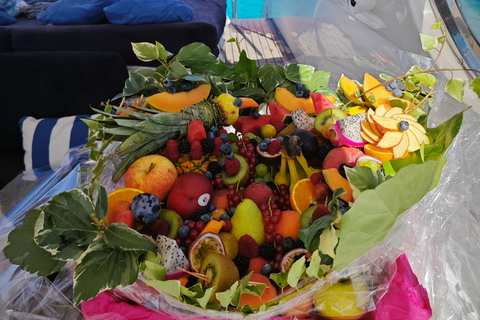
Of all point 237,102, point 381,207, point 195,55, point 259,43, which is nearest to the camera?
point 381,207

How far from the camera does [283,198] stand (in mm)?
692

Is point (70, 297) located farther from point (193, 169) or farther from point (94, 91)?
point (94, 91)

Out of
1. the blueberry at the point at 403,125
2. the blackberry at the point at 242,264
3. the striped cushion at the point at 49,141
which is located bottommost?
the striped cushion at the point at 49,141

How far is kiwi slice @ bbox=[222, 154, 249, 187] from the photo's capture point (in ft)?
2.31

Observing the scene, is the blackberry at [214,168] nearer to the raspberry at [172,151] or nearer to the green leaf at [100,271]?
the raspberry at [172,151]

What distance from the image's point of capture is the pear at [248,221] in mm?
625

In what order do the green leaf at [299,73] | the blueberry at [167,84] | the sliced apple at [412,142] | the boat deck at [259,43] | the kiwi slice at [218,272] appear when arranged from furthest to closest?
1. the boat deck at [259,43]
2. the green leaf at [299,73]
3. the blueberry at [167,84]
4. the sliced apple at [412,142]
5. the kiwi slice at [218,272]

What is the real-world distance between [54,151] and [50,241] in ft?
4.31

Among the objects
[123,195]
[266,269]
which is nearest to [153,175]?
[123,195]

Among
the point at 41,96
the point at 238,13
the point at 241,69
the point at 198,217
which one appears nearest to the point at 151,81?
the point at 241,69

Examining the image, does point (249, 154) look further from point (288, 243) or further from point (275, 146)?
point (288, 243)

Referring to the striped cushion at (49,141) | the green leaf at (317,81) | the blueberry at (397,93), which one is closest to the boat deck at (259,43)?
the striped cushion at (49,141)

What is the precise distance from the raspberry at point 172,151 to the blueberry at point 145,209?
16 centimetres

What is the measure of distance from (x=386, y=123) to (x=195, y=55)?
20.6 inches
